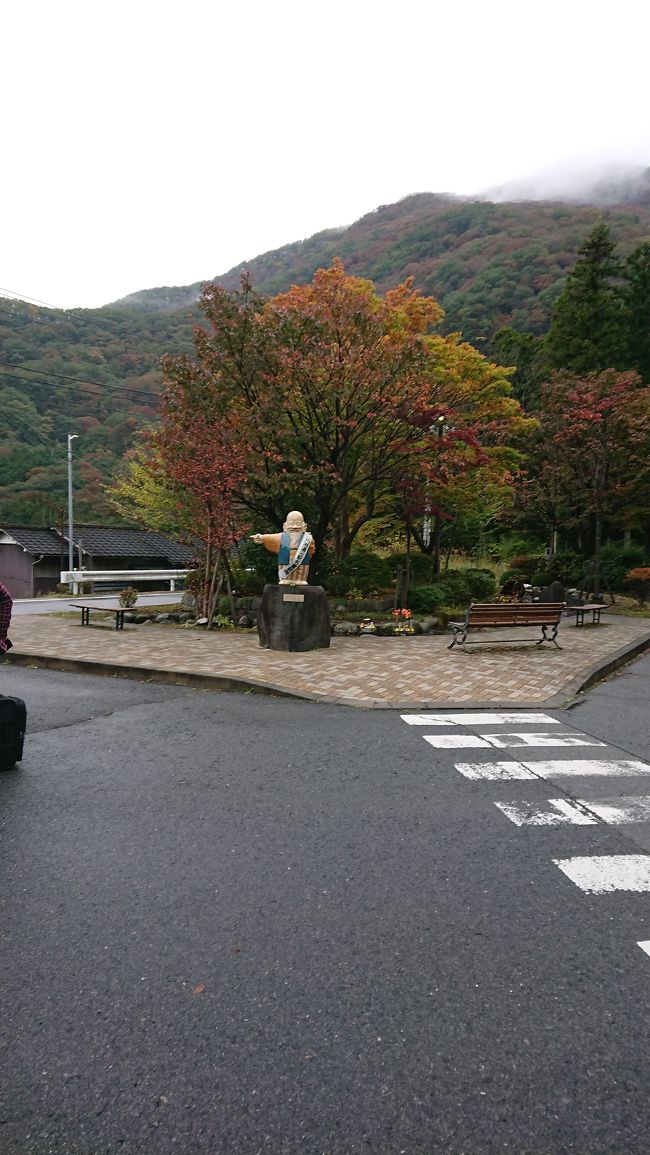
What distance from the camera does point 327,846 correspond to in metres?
3.22

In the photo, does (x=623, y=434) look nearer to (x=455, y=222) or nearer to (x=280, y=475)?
(x=280, y=475)

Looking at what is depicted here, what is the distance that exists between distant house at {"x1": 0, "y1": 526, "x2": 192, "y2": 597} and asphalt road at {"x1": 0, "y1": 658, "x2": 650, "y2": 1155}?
1109 inches

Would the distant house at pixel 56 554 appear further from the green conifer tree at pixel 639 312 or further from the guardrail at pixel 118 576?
the green conifer tree at pixel 639 312

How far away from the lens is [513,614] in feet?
34.2

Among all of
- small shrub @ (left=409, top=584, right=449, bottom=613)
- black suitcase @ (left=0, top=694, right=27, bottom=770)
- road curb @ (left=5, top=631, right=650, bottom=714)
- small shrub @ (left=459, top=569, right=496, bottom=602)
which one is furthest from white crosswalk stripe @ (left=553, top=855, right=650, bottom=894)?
small shrub @ (left=459, top=569, right=496, bottom=602)

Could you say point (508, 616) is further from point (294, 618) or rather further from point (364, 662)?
point (294, 618)

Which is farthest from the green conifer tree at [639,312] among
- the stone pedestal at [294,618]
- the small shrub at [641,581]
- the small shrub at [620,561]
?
the stone pedestal at [294,618]

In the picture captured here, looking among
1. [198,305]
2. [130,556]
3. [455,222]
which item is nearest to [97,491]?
[130,556]

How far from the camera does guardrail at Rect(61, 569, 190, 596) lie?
94.2ft

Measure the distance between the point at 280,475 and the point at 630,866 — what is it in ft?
34.0

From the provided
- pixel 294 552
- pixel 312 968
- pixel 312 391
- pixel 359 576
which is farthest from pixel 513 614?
pixel 312 968

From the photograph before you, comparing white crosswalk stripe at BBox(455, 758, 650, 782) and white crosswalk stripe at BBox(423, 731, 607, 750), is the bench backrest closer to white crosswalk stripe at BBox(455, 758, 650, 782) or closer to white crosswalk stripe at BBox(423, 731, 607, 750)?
white crosswalk stripe at BBox(423, 731, 607, 750)

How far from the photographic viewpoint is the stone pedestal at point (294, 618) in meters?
9.89

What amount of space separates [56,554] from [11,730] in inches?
1178
